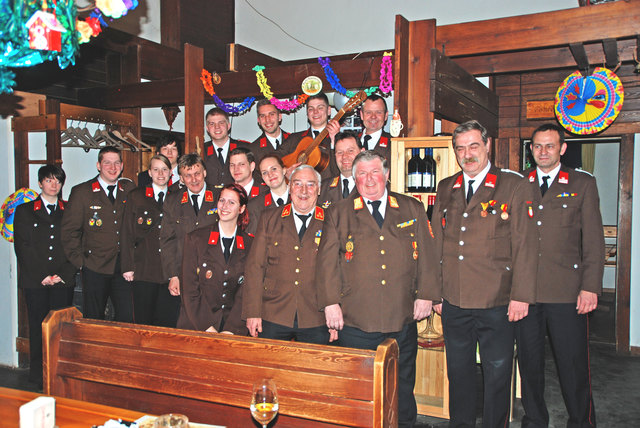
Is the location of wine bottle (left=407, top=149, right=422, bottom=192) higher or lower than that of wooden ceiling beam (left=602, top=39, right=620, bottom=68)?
lower

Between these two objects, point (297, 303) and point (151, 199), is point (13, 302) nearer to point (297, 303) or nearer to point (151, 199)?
point (151, 199)

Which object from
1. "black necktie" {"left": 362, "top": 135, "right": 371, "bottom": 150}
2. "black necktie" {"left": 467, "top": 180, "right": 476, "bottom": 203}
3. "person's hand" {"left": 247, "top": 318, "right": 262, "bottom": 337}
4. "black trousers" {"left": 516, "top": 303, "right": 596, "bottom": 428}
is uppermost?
"black necktie" {"left": 362, "top": 135, "right": 371, "bottom": 150}

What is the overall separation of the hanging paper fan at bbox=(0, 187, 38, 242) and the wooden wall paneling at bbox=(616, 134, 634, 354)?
Answer: 6.18 m

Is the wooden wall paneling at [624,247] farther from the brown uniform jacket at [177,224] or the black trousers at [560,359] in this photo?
Result: the brown uniform jacket at [177,224]

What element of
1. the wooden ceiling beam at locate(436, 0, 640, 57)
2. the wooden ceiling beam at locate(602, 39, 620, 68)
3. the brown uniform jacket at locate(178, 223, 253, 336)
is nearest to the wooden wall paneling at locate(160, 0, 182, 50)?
the wooden ceiling beam at locate(436, 0, 640, 57)

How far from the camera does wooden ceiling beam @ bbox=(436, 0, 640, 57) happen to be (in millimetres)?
3498

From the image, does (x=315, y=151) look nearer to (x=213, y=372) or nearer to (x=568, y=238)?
(x=568, y=238)

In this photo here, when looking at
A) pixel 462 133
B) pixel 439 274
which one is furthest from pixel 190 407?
pixel 462 133

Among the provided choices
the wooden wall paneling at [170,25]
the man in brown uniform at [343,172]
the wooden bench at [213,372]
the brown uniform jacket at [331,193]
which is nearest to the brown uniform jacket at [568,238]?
the man in brown uniform at [343,172]

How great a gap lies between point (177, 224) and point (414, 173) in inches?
74.4

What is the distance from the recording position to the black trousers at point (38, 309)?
4602 mm

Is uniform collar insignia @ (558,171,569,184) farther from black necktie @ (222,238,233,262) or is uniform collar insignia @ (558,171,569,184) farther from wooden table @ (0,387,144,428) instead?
wooden table @ (0,387,144,428)

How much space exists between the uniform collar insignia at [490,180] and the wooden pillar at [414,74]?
0.84 meters

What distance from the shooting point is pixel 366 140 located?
420cm
